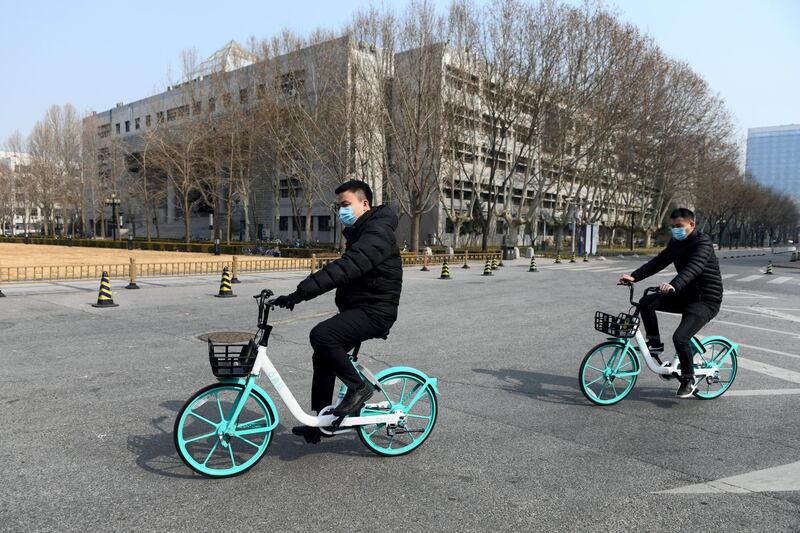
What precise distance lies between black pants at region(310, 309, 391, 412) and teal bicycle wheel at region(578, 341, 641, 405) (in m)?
2.55

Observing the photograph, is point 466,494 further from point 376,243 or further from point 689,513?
point 376,243

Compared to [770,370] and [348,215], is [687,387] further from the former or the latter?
[348,215]

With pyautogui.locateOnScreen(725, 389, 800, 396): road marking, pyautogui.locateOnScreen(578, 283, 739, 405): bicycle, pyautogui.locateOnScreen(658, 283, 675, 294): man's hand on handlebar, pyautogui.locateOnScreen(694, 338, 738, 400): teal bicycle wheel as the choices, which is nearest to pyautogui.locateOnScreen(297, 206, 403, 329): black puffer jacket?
pyautogui.locateOnScreen(578, 283, 739, 405): bicycle

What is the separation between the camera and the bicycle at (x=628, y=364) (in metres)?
5.50

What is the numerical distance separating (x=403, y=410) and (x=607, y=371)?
8.08ft

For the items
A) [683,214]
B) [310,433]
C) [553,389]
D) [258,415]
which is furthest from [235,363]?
[683,214]

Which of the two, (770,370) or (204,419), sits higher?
(204,419)

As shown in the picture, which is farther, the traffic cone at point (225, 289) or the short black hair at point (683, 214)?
the traffic cone at point (225, 289)

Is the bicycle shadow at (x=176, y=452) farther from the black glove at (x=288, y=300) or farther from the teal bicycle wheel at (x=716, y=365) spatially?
the teal bicycle wheel at (x=716, y=365)

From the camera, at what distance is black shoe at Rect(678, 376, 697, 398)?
19.1ft

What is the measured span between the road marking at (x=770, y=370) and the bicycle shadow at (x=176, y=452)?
18.7 ft

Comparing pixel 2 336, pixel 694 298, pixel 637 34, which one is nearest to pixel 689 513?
pixel 694 298

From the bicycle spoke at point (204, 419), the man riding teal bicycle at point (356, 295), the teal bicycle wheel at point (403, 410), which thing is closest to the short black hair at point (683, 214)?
the teal bicycle wheel at point (403, 410)

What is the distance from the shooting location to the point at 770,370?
24.2 feet
